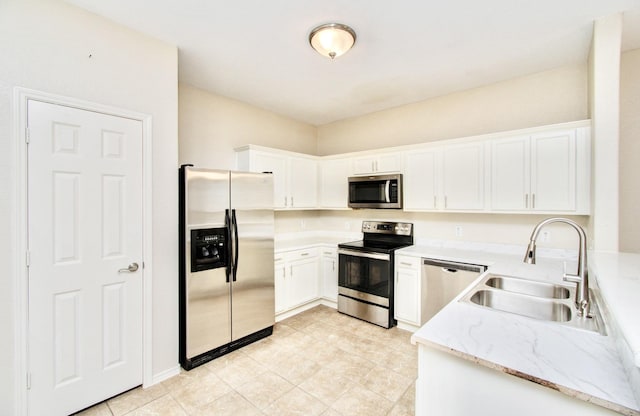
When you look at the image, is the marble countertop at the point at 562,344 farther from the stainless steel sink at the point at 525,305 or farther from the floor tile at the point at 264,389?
the floor tile at the point at 264,389

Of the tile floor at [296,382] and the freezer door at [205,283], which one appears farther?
the freezer door at [205,283]

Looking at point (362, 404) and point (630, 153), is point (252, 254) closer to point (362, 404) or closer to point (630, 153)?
point (362, 404)

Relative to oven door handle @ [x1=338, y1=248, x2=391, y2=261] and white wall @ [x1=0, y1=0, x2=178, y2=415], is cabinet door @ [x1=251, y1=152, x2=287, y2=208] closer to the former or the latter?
oven door handle @ [x1=338, y1=248, x2=391, y2=261]

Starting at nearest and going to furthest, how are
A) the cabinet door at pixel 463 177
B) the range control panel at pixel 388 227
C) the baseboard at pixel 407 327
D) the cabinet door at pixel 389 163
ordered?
the cabinet door at pixel 463 177
the baseboard at pixel 407 327
the cabinet door at pixel 389 163
the range control panel at pixel 388 227

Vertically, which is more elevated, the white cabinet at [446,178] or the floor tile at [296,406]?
the white cabinet at [446,178]

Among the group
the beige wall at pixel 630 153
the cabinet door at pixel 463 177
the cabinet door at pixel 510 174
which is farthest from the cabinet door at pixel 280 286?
the beige wall at pixel 630 153

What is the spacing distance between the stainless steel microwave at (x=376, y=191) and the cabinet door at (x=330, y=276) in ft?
2.52

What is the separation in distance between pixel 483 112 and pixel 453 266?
1789mm

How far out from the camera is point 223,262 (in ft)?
9.12

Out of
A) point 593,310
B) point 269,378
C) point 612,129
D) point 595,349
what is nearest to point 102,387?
point 269,378

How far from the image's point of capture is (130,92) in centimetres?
222

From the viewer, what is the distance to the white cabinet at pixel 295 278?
11.8ft

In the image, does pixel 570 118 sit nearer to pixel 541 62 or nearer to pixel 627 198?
pixel 541 62

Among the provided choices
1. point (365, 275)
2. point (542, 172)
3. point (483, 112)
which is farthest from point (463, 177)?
point (365, 275)
